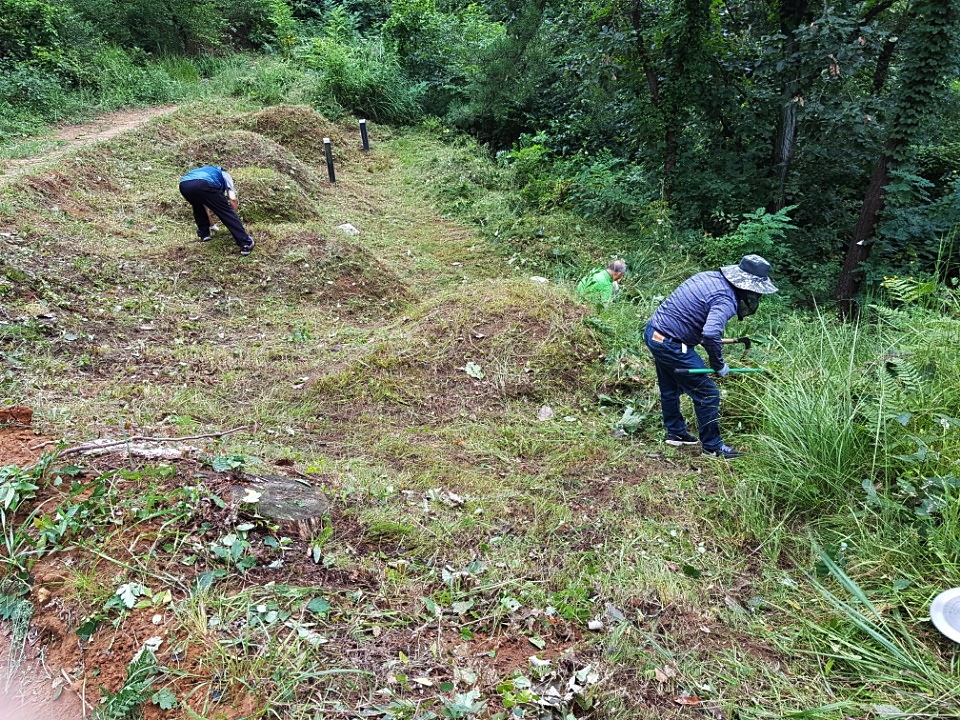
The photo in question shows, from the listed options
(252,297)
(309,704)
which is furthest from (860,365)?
(252,297)

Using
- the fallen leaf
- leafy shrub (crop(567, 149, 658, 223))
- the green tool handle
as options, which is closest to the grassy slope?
the fallen leaf

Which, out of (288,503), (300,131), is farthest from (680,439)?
(300,131)

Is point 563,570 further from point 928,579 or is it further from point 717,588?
point 928,579

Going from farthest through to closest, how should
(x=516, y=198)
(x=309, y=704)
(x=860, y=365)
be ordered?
(x=516, y=198)
(x=860, y=365)
(x=309, y=704)

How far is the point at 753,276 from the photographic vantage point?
431 centimetres

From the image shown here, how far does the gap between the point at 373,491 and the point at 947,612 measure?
114 inches

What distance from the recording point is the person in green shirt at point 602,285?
22.4ft

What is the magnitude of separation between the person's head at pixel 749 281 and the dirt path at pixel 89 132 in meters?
9.00

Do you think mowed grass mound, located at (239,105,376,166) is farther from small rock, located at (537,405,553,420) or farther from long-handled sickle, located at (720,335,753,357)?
long-handled sickle, located at (720,335,753,357)

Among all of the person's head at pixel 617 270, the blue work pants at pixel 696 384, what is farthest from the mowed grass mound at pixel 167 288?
the blue work pants at pixel 696 384

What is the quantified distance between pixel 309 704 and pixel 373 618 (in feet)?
1.64

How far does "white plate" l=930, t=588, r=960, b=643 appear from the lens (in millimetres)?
2567

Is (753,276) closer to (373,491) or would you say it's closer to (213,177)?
(373,491)

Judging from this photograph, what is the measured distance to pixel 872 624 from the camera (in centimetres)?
272
